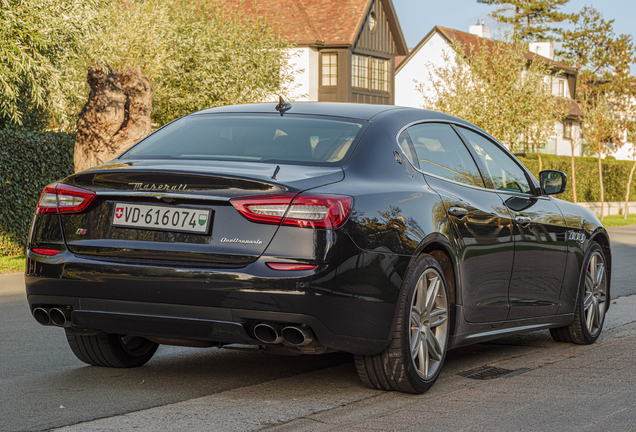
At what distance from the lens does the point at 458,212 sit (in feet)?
16.9

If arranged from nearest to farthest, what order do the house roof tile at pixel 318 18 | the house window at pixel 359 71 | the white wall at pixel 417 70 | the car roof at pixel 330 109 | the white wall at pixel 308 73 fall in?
the car roof at pixel 330 109 < the house roof tile at pixel 318 18 < the white wall at pixel 308 73 < the house window at pixel 359 71 < the white wall at pixel 417 70

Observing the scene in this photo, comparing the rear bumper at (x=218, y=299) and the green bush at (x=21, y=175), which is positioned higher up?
the green bush at (x=21, y=175)

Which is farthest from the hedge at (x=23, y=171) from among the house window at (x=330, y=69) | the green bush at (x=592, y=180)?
the house window at (x=330, y=69)

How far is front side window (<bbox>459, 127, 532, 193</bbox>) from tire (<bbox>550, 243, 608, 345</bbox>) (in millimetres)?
1004

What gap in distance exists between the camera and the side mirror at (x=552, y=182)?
6.48 m

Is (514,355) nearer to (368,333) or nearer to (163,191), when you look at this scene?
(368,333)

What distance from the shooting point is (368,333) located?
172 inches

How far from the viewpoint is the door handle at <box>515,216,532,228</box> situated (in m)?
5.83

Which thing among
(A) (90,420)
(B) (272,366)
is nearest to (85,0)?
(B) (272,366)

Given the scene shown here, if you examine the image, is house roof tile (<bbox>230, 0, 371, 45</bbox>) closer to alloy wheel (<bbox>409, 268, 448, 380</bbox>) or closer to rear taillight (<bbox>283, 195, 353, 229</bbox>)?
alloy wheel (<bbox>409, 268, 448, 380</bbox>)

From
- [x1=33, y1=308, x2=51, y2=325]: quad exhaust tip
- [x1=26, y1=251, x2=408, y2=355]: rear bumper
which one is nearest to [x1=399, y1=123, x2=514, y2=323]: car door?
[x1=26, y1=251, x2=408, y2=355]: rear bumper

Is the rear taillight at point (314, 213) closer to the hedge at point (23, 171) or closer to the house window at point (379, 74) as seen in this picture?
the hedge at point (23, 171)

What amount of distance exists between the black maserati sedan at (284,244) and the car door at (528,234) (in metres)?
0.19

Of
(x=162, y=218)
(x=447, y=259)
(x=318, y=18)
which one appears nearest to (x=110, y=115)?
(x=447, y=259)
